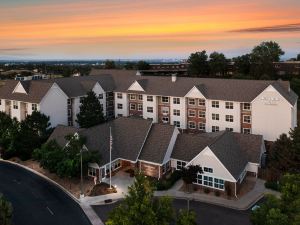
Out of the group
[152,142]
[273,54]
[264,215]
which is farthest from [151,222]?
[273,54]

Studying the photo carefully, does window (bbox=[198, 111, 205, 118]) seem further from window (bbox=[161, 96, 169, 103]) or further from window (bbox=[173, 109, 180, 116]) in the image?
window (bbox=[161, 96, 169, 103])

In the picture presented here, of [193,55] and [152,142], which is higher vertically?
[193,55]

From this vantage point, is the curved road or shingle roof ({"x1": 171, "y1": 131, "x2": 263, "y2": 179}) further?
shingle roof ({"x1": 171, "y1": 131, "x2": 263, "y2": 179})

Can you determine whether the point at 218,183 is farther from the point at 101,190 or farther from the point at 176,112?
the point at 176,112

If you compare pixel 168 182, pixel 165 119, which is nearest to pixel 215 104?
pixel 165 119

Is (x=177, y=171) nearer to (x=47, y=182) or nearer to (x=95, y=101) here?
(x=47, y=182)

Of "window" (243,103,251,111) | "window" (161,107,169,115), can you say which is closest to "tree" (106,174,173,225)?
"window" (243,103,251,111)
